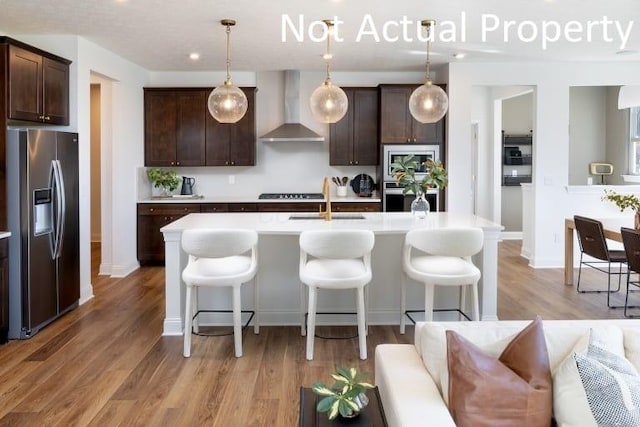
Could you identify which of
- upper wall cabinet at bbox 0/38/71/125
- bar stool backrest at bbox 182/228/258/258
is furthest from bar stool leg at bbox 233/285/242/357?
upper wall cabinet at bbox 0/38/71/125

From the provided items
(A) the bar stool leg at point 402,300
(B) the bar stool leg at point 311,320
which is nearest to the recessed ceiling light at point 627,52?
(A) the bar stool leg at point 402,300

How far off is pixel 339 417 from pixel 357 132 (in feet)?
19.3

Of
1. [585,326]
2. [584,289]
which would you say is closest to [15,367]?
[585,326]

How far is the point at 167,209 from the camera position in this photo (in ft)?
23.0

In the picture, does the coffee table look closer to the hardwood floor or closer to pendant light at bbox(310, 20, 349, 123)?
the hardwood floor

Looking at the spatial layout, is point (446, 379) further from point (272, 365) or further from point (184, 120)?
point (184, 120)

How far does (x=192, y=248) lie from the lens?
145 inches

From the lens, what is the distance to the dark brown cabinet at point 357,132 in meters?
7.18

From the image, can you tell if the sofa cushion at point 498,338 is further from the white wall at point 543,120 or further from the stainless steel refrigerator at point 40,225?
the white wall at point 543,120

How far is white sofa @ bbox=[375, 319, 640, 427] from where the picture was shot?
1.72m

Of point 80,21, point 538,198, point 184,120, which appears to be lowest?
point 538,198

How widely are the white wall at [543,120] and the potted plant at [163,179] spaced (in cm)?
366

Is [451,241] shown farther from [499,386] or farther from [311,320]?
[499,386]

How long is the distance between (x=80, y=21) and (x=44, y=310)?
2522 millimetres
